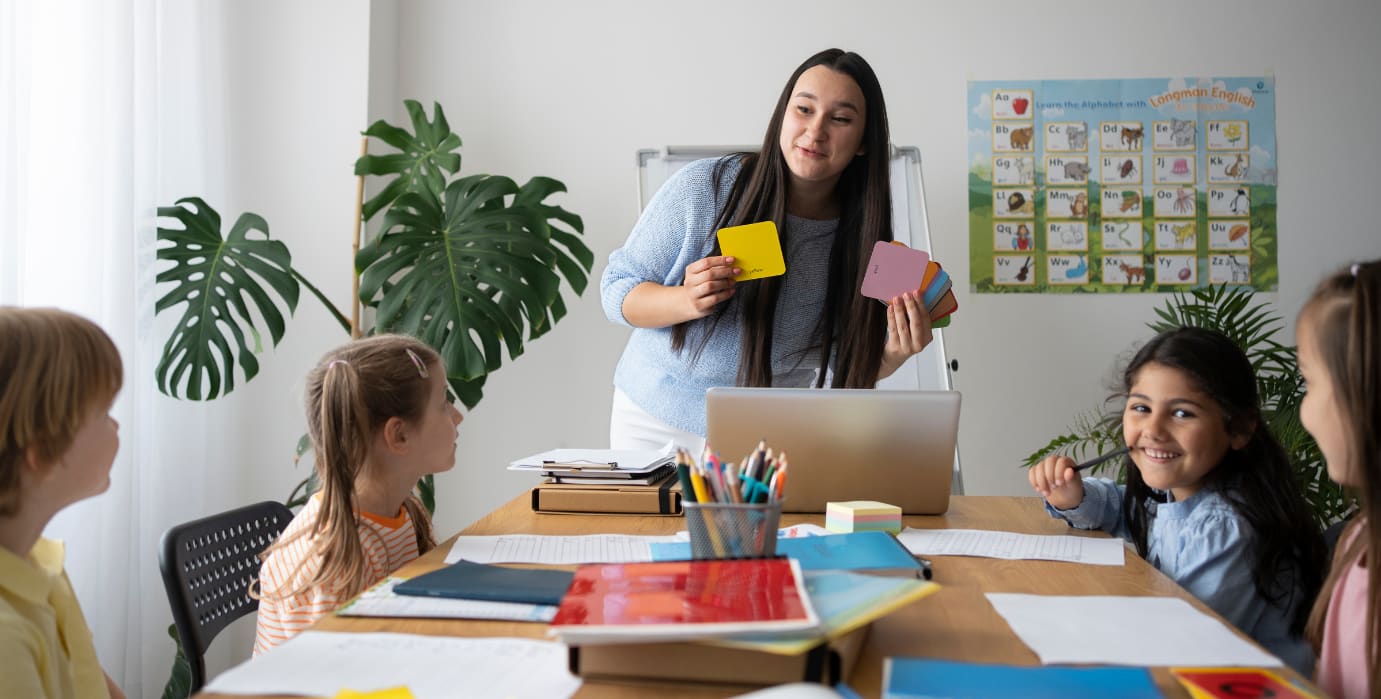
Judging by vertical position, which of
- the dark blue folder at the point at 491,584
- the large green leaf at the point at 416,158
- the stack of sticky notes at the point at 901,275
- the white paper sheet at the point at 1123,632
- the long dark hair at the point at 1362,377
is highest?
the large green leaf at the point at 416,158

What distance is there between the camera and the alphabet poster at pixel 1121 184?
3.39 meters

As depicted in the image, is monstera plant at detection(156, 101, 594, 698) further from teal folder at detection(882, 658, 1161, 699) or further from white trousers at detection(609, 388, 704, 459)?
teal folder at detection(882, 658, 1161, 699)

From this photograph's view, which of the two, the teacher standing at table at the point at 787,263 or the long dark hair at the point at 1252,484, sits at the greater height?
the teacher standing at table at the point at 787,263

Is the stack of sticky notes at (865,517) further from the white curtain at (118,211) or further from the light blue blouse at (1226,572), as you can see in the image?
the white curtain at (118,211)

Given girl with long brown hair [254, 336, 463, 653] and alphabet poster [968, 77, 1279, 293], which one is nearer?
girl with long brown hair [254, 336, 463, 653]

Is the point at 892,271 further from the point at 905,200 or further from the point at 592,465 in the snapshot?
the point at 905,200

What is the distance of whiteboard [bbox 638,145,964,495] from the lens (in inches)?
122

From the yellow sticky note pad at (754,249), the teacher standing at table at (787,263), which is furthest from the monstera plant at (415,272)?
the yellow sticky note pad at (754,249)

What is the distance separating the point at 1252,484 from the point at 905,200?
1868 millimetres

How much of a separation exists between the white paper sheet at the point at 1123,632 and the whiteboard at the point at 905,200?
1.95 m

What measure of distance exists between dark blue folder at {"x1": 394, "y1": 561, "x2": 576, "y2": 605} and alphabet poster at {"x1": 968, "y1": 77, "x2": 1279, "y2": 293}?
8.27ft

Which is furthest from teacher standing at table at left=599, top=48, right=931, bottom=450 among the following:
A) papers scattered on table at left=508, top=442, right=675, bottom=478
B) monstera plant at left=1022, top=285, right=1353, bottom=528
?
monstera plant at left=1022, top=285, right=1353, bottom=528

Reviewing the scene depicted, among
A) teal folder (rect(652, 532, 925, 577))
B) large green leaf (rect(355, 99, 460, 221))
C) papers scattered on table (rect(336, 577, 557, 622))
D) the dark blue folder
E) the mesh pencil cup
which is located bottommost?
papers scattered on table (rect(336, 577, 557, 622))

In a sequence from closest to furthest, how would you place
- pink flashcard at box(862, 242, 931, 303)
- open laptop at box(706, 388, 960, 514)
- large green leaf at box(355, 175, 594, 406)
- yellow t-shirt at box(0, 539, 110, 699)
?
yellow t-shirt at box(0, 539, 110, 699) < open laptop at box(706, 388, 960, 514) < pink flashcard at box(862, 242, 931, 303) < large green leaf at box(355, 175, 594, 406)
